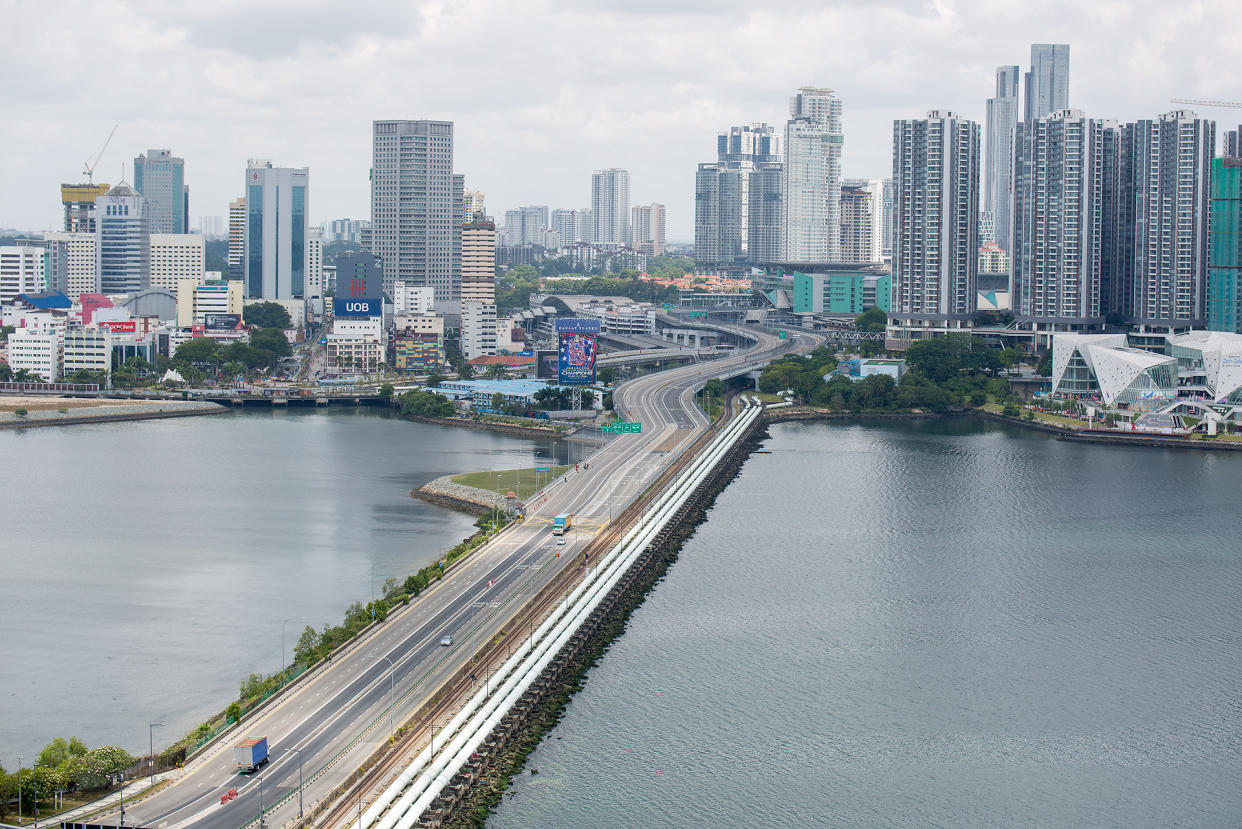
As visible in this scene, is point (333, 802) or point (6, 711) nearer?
point (333, 802)

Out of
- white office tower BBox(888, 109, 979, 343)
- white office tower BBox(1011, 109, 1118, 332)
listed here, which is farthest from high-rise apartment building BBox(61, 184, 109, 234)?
white office tower BBox(1011, 109, 1118, 332)

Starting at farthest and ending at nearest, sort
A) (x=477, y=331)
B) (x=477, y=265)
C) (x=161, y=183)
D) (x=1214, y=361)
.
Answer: (x=161, y=183) < (x=477, y=265) < (x=477, y=331) < (x=1214, y=361)

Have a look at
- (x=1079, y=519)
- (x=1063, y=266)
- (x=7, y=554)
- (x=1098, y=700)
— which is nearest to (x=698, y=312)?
(x=1063, y=266)

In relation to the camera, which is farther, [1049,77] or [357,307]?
[1049,77]

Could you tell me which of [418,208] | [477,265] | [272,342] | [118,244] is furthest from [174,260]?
[272,342]

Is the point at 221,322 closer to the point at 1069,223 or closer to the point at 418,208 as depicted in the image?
the point at 418,208

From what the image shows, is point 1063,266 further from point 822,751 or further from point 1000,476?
point 822,751

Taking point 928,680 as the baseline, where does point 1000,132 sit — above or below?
above

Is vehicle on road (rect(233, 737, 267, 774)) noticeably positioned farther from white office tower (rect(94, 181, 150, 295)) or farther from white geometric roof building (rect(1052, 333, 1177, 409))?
white office tower (rect(94, 181, 150, 295))
